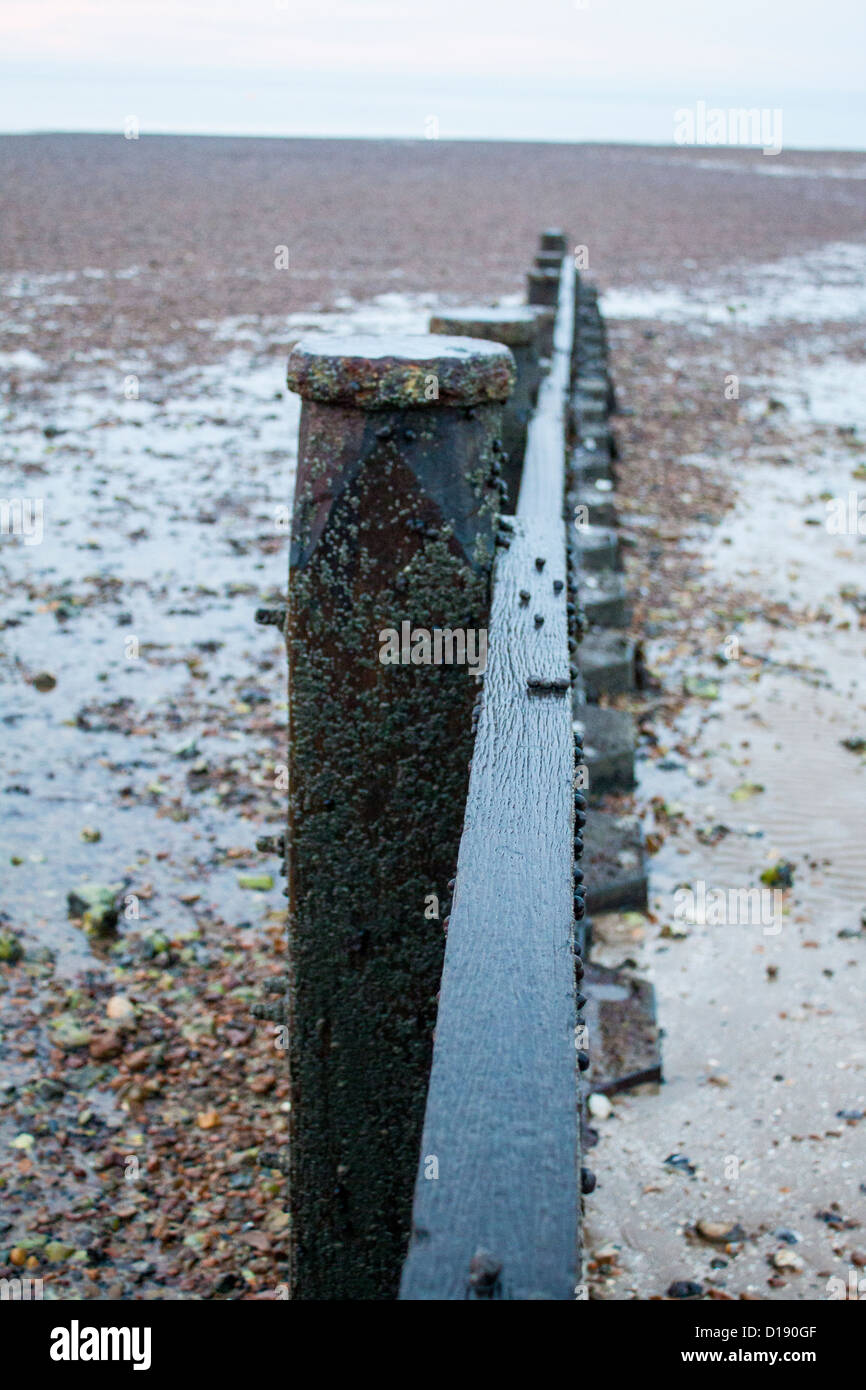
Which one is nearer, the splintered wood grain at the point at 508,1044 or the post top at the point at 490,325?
the splintered wood grain at the point at 508,1044

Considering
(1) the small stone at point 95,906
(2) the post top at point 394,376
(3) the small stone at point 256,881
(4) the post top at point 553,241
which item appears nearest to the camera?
(2) the post top at point 394,376

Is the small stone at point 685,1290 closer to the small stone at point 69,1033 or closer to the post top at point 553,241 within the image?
the small stone at point 69,1033

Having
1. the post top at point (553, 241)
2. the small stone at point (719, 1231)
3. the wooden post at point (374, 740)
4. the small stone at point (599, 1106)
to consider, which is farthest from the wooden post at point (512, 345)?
the post top at point (553, 241)

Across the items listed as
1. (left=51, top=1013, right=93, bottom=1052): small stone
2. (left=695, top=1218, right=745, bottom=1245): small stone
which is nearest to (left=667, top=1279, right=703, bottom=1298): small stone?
(left=695, top=1218, right=745, bottom=1245): small stone

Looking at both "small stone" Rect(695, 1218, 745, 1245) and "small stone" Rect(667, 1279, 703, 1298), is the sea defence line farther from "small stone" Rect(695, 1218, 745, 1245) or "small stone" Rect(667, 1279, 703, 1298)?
"small stone" Rect(695, 1218, 745, 1245)

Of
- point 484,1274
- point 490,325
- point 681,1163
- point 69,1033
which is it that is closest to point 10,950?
point 69,1033

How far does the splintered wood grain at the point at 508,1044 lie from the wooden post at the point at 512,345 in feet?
5.47

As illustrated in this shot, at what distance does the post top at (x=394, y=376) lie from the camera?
200cm

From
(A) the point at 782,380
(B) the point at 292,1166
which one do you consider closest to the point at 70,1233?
(B) the point at 292,1166

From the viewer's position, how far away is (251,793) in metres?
5.63

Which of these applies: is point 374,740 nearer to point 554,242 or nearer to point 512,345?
point 512,345

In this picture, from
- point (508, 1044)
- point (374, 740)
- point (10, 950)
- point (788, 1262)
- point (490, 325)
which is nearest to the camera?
point (508, 1044)

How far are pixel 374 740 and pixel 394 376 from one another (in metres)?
0.62

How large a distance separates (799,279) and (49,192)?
2091 centimetres
